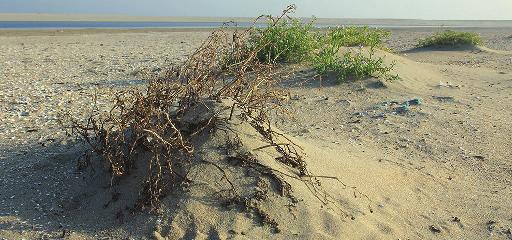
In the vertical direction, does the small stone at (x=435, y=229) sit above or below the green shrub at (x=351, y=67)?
below

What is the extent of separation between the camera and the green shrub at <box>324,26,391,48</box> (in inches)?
411

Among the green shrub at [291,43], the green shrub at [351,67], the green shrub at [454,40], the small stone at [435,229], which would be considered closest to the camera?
the small stone at [435,229]

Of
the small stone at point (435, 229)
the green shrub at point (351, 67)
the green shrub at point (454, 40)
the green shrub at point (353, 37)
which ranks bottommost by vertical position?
the green shrub at point (454, 40)

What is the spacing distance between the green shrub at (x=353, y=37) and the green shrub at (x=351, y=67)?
75cm

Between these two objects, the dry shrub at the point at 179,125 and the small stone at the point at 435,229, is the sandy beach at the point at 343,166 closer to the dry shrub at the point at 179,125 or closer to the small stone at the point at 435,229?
the small stone at the point at 435,229

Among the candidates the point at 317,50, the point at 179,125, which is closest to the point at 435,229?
the point at 179,125

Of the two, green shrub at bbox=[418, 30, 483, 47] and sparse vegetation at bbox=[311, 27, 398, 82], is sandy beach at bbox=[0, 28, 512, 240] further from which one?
green shrub at bbox=[418, 30, 483, 47]

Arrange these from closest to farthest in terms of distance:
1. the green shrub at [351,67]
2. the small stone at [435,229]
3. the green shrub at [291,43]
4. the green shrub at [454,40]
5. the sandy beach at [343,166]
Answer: the sandy beach at [343,166] → the small stone at [435,229] → the green shrub at [351,67] → the green shrub at [291,43] → the green shrub at [454,40]

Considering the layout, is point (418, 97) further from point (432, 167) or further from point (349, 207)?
point (349, 207)

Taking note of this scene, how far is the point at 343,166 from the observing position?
4887mm

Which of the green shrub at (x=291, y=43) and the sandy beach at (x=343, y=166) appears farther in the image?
the green shrub at (x=291, y=43)

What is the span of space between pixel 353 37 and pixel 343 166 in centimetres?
673

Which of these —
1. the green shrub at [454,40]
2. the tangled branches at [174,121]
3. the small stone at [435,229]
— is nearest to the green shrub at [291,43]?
the tangled branches at [174,121]

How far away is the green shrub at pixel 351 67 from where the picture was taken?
9172mm
